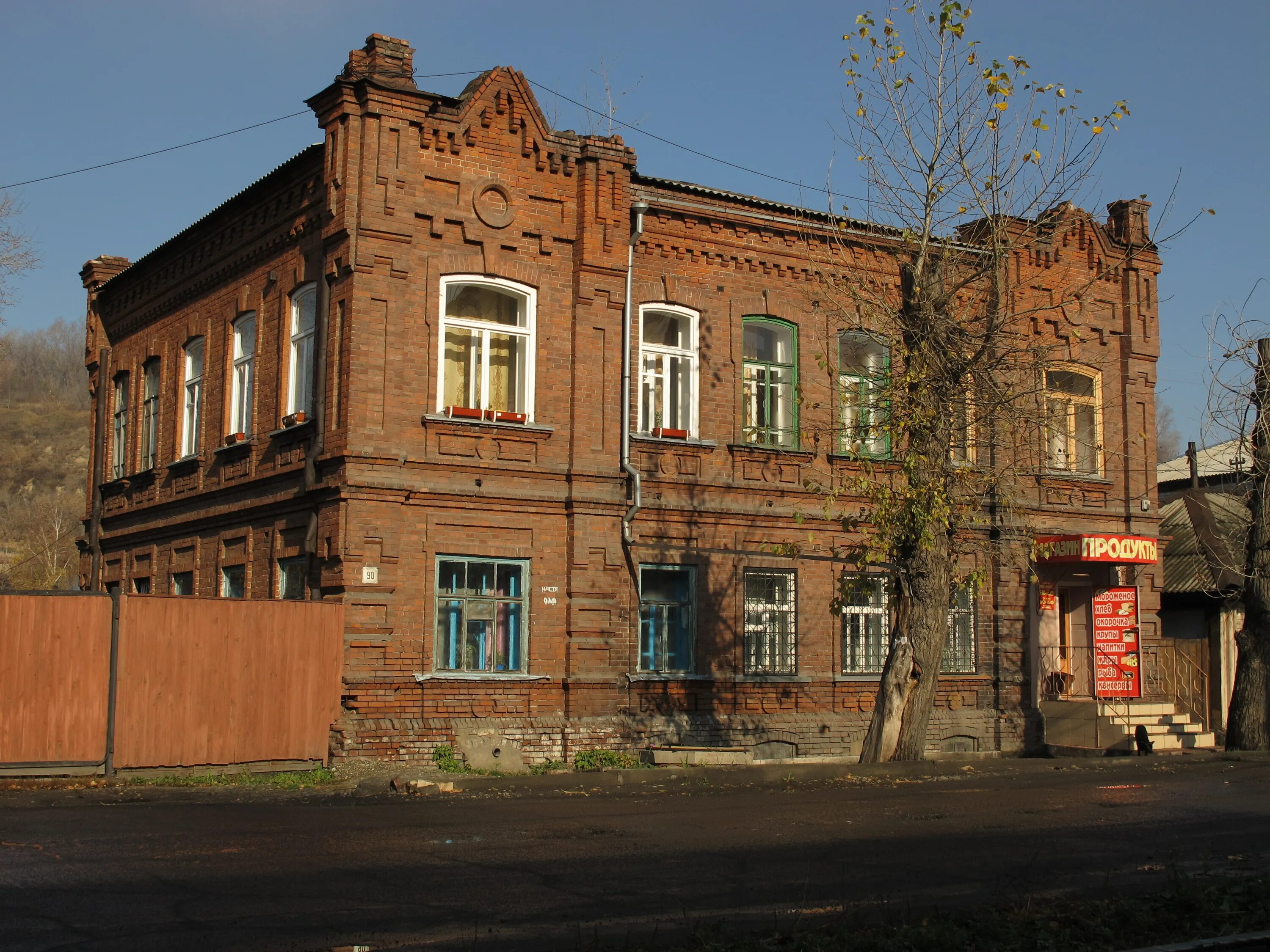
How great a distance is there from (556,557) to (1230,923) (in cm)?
1227

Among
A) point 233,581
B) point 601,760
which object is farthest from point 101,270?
point 601,760

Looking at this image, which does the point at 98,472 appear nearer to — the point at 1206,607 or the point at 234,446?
the point at 234,446

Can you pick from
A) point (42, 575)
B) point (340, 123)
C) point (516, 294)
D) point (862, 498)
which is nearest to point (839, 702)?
point (862, 498)

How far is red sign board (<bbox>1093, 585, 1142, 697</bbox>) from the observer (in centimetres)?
2372

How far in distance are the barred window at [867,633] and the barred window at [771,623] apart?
97 cm

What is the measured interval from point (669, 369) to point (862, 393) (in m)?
3.77

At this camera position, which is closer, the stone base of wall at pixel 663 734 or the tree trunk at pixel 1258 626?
the stone base of wall at pixel 663 734

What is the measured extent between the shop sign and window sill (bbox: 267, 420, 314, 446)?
11912mm

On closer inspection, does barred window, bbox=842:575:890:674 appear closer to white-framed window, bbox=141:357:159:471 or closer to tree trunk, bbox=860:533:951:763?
tree trunk, bbox=860:533:951:763

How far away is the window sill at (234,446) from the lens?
1998 cm

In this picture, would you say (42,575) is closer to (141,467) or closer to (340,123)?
(141,467)

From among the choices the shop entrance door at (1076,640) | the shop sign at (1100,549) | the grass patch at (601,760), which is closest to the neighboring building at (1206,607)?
the shop sign at (1100,549)

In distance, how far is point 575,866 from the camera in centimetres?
921

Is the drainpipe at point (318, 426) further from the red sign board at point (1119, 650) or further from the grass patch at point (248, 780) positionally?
the red sign board at point (1119, 650)
